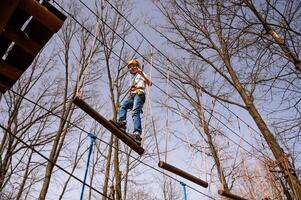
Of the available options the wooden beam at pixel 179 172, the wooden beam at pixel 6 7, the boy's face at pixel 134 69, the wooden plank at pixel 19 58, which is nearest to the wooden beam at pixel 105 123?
the wooden beam at pixel 179 172

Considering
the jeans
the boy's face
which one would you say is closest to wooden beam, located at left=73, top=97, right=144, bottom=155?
the jeans

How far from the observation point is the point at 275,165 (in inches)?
273

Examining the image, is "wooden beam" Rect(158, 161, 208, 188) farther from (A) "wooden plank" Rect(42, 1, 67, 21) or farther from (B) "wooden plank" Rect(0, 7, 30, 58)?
(B) "wooden plank" Rect(0, 7, 30, 58)

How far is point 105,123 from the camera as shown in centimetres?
398

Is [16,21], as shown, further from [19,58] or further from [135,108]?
[135,108]

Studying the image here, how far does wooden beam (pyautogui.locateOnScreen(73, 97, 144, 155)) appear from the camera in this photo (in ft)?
11.8

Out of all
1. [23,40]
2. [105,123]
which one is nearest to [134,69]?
[105,123]

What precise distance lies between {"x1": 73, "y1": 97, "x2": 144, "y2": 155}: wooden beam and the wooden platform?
73 centimetres

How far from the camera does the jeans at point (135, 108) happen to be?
4965 mm

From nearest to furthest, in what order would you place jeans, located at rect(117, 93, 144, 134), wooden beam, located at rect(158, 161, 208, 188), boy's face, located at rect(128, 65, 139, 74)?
1. wooden beam, located at rect(158, 161, 208, 188)
2. jeans, located at rect(117, 93, 144, 134)
3. boy's face, located at rect(128, 65, 139, 74)

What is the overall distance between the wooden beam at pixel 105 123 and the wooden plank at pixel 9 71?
27.7 inches

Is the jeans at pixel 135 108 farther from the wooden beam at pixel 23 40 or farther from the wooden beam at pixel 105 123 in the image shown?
the wooden beam at pixel 23 40

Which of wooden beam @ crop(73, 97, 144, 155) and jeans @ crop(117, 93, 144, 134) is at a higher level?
jeans @ crop(117, 93, 144, 134)

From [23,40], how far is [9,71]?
17.1 inches
